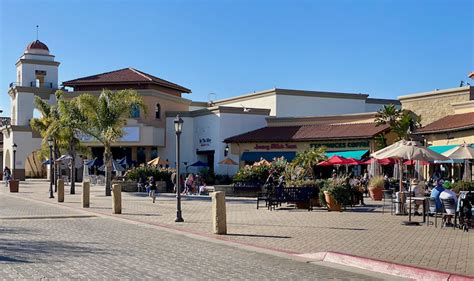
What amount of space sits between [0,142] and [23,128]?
18.6m

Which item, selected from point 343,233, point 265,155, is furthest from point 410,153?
point 265,155

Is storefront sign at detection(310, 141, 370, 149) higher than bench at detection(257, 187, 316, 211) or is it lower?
higher

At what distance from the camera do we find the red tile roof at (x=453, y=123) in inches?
1269

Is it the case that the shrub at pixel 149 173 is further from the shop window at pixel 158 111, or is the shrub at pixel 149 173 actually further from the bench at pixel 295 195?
the bench at pixel 295 195

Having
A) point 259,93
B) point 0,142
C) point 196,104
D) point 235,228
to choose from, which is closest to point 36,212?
point 235,228

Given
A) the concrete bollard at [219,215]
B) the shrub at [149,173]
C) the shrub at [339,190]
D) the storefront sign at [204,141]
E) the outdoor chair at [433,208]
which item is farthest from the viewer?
the storefront sign at [204,141]

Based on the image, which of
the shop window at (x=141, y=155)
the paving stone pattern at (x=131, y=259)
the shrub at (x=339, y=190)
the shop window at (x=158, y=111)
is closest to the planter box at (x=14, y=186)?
the shop window at (x=141, y=155)

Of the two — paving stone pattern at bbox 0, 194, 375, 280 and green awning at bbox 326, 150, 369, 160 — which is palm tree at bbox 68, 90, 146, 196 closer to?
green awning at bbox 326, 150, 369, 160

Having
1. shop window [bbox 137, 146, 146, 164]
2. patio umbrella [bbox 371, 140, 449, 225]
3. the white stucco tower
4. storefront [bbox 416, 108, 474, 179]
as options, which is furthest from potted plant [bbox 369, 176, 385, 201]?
the white stucco tower

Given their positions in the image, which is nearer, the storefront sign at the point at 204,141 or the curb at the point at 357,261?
the curb at the point at 357,261

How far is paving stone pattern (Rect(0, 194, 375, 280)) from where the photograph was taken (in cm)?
946

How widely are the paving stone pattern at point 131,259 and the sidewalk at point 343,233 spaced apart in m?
1.43

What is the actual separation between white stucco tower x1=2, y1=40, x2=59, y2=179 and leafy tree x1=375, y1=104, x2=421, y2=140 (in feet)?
131

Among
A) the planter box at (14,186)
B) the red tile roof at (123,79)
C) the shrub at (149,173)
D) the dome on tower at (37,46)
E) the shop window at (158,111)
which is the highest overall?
the dome on tower at (37,46)
